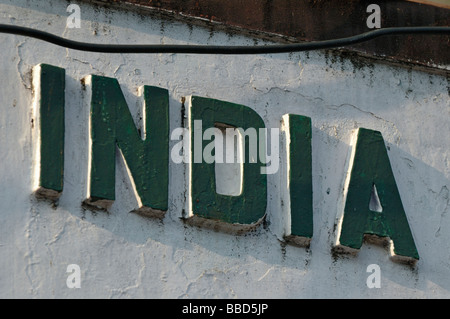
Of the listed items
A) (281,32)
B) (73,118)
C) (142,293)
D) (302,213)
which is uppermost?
(281,32)

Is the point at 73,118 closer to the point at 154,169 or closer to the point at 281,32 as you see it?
the point at 154,169

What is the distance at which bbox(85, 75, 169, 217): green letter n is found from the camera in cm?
760

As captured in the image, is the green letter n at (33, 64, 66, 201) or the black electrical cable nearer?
the black electrical cable

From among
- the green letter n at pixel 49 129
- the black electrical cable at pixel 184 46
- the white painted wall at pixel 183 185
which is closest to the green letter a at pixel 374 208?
the white painted wall at pixel 183 185

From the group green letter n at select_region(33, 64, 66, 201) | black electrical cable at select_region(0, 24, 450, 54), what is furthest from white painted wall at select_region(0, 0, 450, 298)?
black electrical cable at select_region(0, 24, 450, 54)

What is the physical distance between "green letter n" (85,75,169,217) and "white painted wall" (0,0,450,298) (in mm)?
85

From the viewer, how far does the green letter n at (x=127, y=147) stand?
7.60m

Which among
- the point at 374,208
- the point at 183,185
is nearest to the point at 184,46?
the point at 183,185

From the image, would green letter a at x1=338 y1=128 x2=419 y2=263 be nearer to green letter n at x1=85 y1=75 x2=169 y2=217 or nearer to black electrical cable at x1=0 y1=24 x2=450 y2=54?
black electrical cable at x1=0 y1=24 x2=450 y2=54

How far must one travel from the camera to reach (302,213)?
8086 mm

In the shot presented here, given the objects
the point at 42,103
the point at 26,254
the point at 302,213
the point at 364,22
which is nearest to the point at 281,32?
the point at 364,22

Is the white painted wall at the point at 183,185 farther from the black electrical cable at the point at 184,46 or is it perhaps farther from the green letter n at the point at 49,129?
the black electrical cable at the point at 184,46

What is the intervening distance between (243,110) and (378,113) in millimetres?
1201

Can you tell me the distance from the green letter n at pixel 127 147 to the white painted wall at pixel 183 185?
9cm
